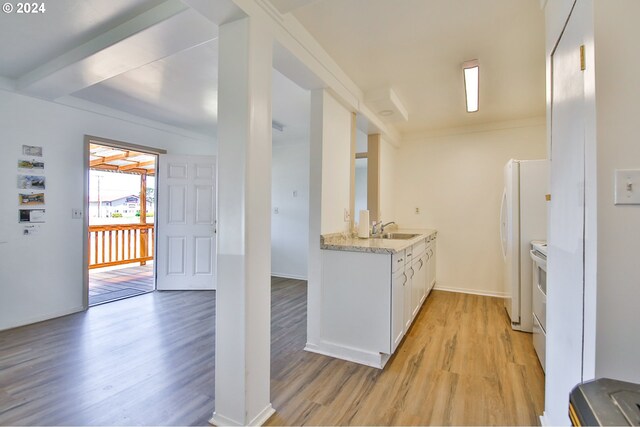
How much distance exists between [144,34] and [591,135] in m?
2.45

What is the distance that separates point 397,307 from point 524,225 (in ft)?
5.66

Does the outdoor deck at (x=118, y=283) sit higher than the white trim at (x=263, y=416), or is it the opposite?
the white trim at (x=263, y=416)

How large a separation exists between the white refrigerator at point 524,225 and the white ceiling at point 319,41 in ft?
3.00

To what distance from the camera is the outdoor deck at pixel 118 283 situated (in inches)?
161

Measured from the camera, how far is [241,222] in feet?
4.99

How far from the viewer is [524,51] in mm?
2340

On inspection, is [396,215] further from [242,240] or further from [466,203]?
[242,240]

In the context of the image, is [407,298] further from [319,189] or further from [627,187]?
[627,187]

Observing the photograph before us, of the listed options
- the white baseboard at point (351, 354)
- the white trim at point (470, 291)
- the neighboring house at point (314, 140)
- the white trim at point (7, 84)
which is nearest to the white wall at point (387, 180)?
the neighboring house at point (314, 140)

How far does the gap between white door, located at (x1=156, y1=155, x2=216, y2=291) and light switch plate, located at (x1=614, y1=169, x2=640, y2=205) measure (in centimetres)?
428

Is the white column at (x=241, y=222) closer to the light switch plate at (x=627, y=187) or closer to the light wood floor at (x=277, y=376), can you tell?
the light wood floor at (x=277, y=376)

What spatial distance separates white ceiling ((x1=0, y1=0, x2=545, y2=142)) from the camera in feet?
6.07

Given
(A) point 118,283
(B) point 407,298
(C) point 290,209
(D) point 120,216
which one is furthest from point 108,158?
(B) point 407,298

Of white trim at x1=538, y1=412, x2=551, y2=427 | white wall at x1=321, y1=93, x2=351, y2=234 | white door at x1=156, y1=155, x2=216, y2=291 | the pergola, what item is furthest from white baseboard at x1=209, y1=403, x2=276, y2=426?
the pergola
